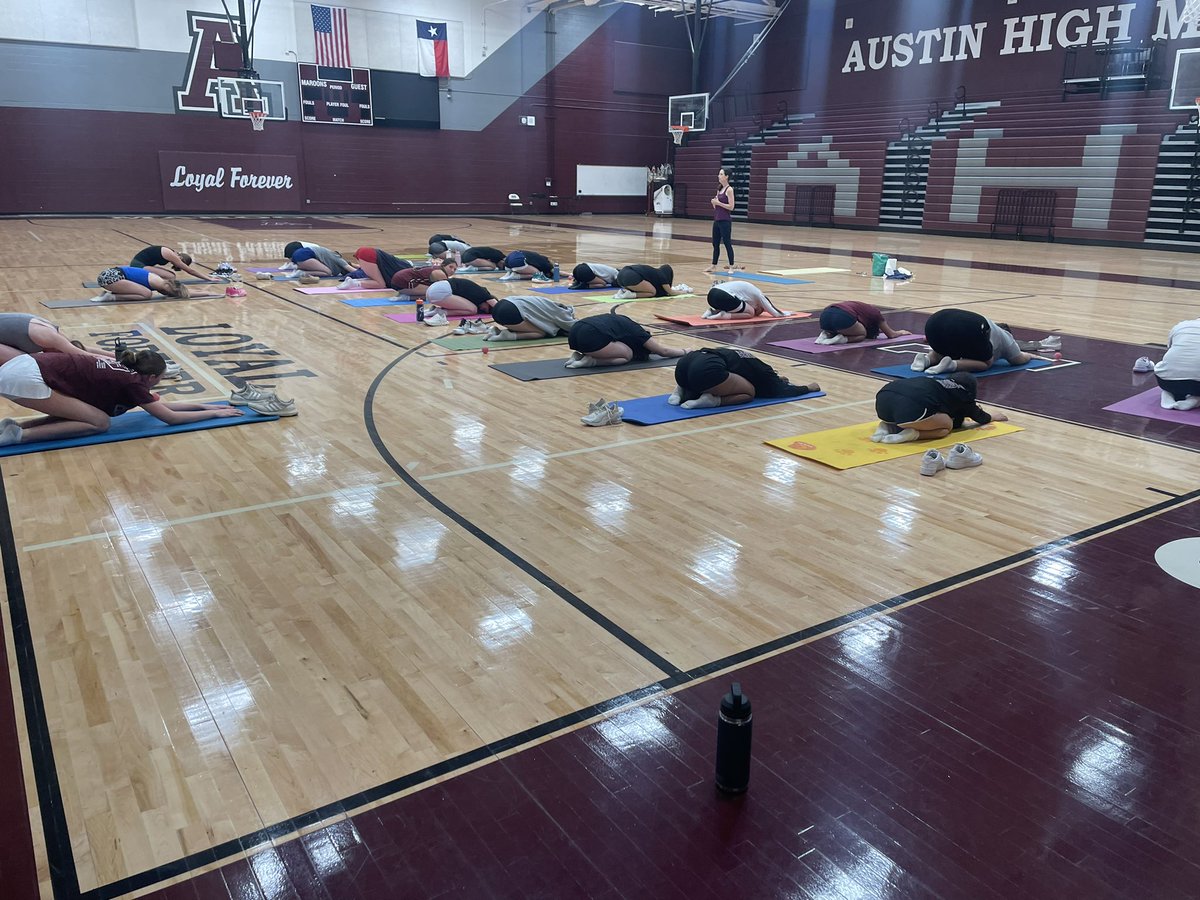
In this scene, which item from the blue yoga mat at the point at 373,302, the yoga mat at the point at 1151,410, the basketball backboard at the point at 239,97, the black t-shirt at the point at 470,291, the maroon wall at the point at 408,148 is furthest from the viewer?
the maroon wall at the point at 408,148

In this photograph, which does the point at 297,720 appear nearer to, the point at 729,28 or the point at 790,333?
the point at 790,333

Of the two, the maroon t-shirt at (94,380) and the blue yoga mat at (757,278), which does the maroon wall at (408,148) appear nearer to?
→ the blue yoga mat at (757,278)

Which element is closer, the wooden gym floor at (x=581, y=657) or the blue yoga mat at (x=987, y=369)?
the wooden gym floor at (x=581, y=657)

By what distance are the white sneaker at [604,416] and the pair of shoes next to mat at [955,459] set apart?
1.94m

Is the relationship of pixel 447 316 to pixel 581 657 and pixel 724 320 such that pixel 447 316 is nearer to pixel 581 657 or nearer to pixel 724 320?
pixel 724 320

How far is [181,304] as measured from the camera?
34.6 ft

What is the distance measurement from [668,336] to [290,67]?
20.3 meters

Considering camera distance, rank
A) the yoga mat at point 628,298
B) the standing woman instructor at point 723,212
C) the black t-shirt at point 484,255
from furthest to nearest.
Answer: the standing woman instructor at point 723,212 < the black t-shirt at point 484,255 < the yoga mat at point 628,298

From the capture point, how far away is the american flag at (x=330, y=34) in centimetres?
2452

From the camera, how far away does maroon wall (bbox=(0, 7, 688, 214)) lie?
22.8 meters

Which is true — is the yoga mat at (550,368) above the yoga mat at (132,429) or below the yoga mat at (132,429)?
above

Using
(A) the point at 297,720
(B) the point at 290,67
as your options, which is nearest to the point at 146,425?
(A) the point at 297,720

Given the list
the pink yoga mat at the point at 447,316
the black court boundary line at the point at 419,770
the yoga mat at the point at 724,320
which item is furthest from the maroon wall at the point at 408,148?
the black court boundary line at the point at 419,770

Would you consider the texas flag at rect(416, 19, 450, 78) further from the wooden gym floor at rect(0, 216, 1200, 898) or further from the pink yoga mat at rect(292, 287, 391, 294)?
the wooden gym floor at rect(0, 216, 1200, 898)
